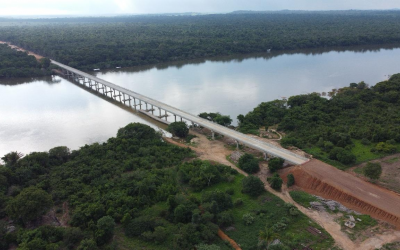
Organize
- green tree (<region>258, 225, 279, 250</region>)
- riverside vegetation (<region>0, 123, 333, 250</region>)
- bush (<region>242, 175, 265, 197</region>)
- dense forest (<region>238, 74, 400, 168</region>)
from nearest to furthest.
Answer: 1. green tree (<region>258, 225, 279, 250</region>)
2. riverside vegetation (<region>0, 123, 333, 250</region>)
3. bush (<region>242, 175, 265, 197</region>)
4. dense forest (<region>238, 74, 400, 168</region>)

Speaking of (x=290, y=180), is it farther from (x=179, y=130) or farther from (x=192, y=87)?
(x=192, y=87)

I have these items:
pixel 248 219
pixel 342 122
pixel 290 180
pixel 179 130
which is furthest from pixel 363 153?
pixel 179 130

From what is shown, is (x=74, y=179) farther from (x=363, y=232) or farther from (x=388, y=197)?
(x=388, y=197)

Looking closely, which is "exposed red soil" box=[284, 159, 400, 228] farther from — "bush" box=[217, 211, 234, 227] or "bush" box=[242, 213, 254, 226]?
"bush" box=[217, 211, 234, 227]

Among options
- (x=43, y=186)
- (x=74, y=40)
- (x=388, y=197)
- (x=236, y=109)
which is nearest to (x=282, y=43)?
(x=236, y=109)

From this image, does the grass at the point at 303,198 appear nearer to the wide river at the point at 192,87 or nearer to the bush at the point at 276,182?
the bush at the point at 276,182

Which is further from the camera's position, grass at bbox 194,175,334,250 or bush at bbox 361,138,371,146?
bush at bbox 361,138,371,146

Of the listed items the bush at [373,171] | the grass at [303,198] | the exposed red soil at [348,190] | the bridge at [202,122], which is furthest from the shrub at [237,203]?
the bush at [373,171]

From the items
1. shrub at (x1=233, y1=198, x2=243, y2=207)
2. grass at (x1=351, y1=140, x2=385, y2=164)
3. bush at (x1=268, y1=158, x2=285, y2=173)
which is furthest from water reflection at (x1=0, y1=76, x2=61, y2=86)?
grass at (x1=351, y1=140, x2=385, y2=164)
